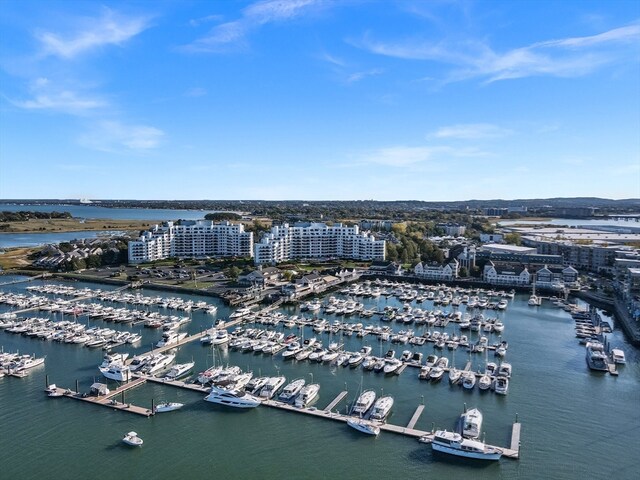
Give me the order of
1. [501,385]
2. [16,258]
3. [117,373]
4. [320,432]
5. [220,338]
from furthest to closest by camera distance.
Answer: [16,258] → [220,338] → [117,373] → [501,385] → [320,432]

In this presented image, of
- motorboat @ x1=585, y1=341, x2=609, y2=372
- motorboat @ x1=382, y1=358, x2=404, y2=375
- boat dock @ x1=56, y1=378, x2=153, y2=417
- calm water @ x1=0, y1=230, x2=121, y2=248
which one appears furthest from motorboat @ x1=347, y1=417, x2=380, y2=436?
calm water @ x1=0, y1=230, x2=121, y2=248

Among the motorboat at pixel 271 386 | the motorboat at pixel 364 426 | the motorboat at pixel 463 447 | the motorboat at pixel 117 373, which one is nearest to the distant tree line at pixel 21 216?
the motorboat at pixel 117 373

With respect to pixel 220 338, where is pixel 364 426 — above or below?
below

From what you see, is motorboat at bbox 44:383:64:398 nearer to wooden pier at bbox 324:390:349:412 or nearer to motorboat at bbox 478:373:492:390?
wooden pier at bbox 324:390:349:412

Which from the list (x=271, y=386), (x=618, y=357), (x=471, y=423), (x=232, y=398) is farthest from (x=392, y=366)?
(x=618, y=357)

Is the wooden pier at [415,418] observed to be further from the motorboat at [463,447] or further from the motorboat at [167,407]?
the motorboat at [167,407]

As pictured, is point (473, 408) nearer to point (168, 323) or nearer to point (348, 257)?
point (168, 323)

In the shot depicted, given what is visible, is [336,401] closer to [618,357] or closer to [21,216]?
[618,357]

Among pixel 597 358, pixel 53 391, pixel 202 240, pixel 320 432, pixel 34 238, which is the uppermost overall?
pixel 202 240
